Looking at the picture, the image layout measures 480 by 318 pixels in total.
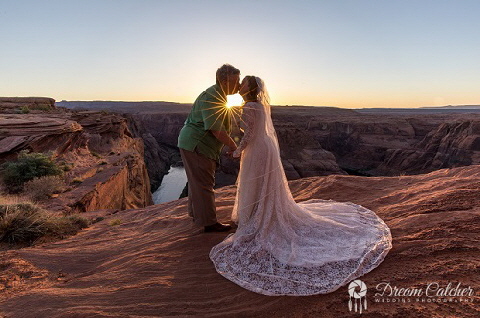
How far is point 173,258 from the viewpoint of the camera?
116 inches

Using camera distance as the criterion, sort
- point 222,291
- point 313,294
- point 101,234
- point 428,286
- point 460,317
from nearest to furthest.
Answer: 1. point 460,317
2. point 428,286
3. point 313,294
4. point 222,291
5. point 101,234

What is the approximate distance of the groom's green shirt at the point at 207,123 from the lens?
10.4ft

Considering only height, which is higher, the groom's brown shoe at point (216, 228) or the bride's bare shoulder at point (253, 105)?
the bride's bare shoulder at point (253, 105)

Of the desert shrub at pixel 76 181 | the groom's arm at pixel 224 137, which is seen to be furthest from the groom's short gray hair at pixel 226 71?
the desert shrub at pixel 76 181

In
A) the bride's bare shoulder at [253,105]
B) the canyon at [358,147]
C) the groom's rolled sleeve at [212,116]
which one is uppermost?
the bride's bare shoulder at [253,105]

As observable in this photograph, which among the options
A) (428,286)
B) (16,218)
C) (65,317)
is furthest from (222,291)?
(16,218)

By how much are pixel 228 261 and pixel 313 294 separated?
0.86 metres

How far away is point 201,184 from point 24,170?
23.0 feet

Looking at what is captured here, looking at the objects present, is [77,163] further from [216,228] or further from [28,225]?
[216,228]

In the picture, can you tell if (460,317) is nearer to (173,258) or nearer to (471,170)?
(173,258)

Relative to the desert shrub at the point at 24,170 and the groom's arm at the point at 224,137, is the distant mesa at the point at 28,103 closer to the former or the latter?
the desert shrub at the point at 24,170
